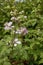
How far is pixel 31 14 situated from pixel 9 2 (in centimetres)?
62

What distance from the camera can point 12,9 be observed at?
3895 mm

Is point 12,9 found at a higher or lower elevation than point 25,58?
higher

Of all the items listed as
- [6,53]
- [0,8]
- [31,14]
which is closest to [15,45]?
[6,53]

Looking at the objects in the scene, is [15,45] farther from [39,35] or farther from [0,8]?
[0,8]

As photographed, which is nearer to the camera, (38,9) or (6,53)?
(6,53)

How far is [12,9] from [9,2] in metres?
0.31

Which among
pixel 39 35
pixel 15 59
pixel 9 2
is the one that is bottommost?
pixel 15 59

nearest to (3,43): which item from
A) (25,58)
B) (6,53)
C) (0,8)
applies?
(6,53)

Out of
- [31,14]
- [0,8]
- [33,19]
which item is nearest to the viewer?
[33,19]

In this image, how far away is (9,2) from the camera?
13.6 feet

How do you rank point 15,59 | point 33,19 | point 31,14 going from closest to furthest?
point 15,59, point 33,19, point 31,14

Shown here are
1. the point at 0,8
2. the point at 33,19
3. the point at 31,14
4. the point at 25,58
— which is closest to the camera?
the point at 25,58

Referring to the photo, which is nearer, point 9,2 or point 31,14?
point 31,14

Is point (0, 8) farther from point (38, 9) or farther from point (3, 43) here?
point (3, 43)
